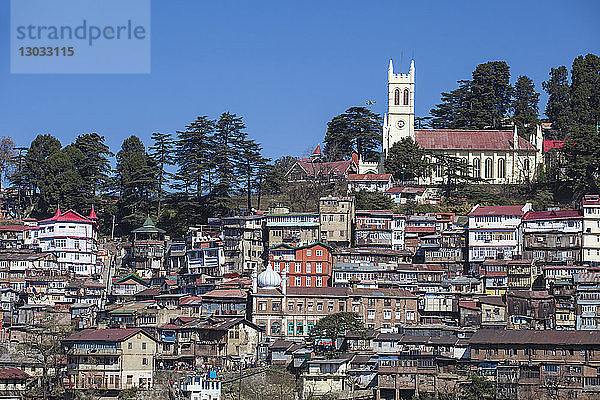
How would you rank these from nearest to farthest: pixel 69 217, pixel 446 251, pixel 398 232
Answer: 1. pixel 446 251
2. pixel 398 232
3. pixel 69 217

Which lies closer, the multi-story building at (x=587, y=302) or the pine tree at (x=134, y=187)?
the multi-story building at (x=587, y=302)

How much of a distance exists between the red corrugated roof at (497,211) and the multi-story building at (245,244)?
43.4ft

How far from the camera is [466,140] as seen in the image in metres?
91.6

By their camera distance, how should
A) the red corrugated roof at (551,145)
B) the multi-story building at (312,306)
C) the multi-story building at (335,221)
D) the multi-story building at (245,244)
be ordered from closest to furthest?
the multi-story building at (312,306)
the multi-story building at (245,244)
the multi-story building at (335,221)
the red corrugated roof at (551,145)

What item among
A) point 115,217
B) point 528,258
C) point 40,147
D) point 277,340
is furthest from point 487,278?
point 40,147

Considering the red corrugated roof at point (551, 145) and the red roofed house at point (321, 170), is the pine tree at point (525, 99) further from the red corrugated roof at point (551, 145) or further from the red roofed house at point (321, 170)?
the red roofed house at point (321, 170)

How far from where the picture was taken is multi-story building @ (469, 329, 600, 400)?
53906mm

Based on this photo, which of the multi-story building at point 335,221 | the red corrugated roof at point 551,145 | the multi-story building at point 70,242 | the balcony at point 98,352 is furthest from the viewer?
the red corrugated roof at point 551,145

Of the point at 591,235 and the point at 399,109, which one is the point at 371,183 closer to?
the point at 399,109

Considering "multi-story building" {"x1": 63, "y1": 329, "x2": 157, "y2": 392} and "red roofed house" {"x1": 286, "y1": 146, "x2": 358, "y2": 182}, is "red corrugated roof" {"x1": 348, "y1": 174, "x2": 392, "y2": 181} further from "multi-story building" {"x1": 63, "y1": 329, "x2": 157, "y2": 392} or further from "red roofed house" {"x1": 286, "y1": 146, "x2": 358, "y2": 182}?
"multi-story building" {"x1": 63, "y1": 329, "x2": 157, "y2": 392}

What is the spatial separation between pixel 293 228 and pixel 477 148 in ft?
76.8

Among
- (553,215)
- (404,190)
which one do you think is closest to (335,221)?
(404,190)

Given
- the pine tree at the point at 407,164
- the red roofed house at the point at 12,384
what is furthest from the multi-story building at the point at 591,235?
the red roofed house at the point at 12,384

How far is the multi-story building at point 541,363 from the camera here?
2122 inches
